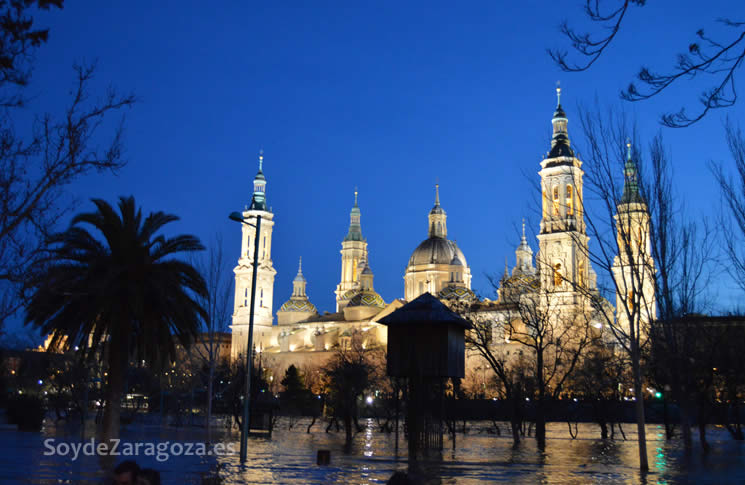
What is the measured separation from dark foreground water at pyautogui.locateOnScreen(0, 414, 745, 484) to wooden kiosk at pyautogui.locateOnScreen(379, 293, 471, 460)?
1.25 metres

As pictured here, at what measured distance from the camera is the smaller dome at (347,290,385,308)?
337 ft

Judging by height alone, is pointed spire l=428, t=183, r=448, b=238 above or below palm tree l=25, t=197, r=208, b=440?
above

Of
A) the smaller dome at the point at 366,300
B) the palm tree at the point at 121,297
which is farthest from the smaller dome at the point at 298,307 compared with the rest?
the palm tree at the point at 121,297

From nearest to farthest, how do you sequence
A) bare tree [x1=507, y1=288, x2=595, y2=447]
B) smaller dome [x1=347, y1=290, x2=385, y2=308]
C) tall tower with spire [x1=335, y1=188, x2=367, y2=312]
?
bare tree [x1=507, y1=288, x2=595, y2=447] < smaller dome [x1=347, y1=290, x2=385, y2=308] < tall tower with spire [x1=335, y1=188, x2=367, y2=312]

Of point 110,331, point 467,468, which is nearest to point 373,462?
point 467,468

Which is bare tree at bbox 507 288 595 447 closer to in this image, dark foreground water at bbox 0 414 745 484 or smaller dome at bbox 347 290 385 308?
dark foreground water at bbox 0 414 745 484

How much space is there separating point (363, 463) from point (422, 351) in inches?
140

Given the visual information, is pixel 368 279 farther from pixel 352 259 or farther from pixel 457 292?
pixel 457 292

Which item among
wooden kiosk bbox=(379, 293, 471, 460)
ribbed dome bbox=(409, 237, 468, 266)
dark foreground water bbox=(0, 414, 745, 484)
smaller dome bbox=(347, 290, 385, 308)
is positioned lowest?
dark foreground water bbox=(0, 414, 745, 484)

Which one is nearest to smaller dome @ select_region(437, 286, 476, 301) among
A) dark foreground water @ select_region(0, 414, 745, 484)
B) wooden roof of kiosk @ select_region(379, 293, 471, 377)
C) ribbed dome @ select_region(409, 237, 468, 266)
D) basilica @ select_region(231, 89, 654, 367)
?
basilica @ select_region(231, 89, 654, 367)

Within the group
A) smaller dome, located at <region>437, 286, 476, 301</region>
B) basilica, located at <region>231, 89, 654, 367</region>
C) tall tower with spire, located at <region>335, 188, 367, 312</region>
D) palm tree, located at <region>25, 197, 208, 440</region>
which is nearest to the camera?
Answer: palm tree, located at <region>25, 197, 208, 440</region>

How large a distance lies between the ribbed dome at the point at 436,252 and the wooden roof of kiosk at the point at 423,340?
8057 centimetres

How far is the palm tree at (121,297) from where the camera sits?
766 inches

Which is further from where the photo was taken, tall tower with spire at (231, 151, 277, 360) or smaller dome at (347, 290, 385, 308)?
tall tower with spire at (231, 151, 277, 360)
